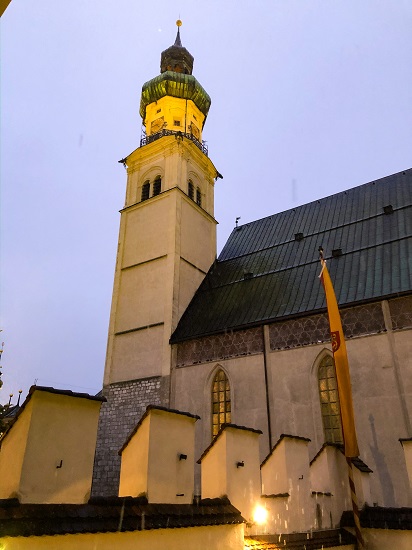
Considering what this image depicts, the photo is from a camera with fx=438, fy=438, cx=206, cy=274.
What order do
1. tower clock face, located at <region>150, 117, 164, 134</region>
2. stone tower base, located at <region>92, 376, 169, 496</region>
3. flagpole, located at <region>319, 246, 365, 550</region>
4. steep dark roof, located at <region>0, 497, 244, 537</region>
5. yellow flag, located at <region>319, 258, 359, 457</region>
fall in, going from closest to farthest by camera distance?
steep dark roof, located at <region>0, 497, 244, 537</region> → flagpole, located at <region>319, 246, 365, 550</region> → yellow flag, located at <region>319, 258, 359, 457</region> → stone tower base, located at <region>92, 376, 169, 496</region> → tower clock face, located at <region>150, 117, 164, 134</region>

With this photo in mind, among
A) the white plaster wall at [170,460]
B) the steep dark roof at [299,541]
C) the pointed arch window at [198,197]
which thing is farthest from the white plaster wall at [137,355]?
the white plaster wall at [170,460]

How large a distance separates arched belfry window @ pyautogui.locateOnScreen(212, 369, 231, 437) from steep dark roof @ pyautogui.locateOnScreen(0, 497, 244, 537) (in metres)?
11.3

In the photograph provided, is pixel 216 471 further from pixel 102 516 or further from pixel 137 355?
pixel 137 355

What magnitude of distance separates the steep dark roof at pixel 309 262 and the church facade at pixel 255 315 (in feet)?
0.23

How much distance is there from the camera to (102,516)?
373cm

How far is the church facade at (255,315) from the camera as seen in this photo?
13.3m

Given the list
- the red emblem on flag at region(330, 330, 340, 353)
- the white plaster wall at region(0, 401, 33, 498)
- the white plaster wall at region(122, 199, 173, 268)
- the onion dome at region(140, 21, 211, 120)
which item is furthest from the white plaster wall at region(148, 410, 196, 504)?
the onion dome at region(140, 21, 211, 120)

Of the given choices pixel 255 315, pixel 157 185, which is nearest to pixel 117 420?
pixel 255 315

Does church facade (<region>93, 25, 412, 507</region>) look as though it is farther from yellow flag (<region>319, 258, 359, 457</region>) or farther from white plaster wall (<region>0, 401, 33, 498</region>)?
white plaster wall (<region>0, 401, 33, 498</region>)

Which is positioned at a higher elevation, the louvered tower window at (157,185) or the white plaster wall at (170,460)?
the louvered tower window at (157,185)

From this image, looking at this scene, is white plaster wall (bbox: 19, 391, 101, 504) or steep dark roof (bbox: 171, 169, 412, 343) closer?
white plaster wall (bbox: 19, 391, 101, 504)

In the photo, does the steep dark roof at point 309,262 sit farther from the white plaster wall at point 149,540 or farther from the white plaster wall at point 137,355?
the white plaster wall at point 149,540

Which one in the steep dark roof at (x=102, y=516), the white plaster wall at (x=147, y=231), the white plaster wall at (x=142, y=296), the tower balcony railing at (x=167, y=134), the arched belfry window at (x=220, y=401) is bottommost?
the steep dark roof at (x=102, y=516)

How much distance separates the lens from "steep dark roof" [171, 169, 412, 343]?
50.4ft
